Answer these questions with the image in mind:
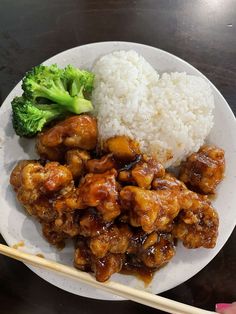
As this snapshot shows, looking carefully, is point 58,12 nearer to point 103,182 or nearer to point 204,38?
point 204,38

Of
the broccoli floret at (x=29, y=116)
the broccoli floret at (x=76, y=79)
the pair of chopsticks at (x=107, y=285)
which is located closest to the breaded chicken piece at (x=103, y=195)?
the pair of chopsticks at (x=107, y=285)

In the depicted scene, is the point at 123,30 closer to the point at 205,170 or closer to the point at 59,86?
the point at 59,86

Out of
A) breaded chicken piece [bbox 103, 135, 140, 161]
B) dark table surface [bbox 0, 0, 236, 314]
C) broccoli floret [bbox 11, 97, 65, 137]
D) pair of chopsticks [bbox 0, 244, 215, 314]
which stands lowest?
pair of chopsticks [bbox 0, 244, 215, 314]

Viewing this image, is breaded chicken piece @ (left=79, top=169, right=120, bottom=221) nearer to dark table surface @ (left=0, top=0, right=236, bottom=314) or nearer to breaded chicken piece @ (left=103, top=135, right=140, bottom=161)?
breaded chicken piece @ (left=103, top=135, right=140, bottom=161)

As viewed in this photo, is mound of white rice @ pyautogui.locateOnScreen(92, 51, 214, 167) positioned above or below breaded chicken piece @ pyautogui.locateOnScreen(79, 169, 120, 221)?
above

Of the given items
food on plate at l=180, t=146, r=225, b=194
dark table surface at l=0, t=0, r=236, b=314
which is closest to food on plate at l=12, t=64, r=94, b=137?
dark table surface at l=0, t=0, r=236, b=314

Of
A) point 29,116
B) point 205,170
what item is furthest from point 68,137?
point 205,170

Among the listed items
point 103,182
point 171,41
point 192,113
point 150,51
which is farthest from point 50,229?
point 171,41
